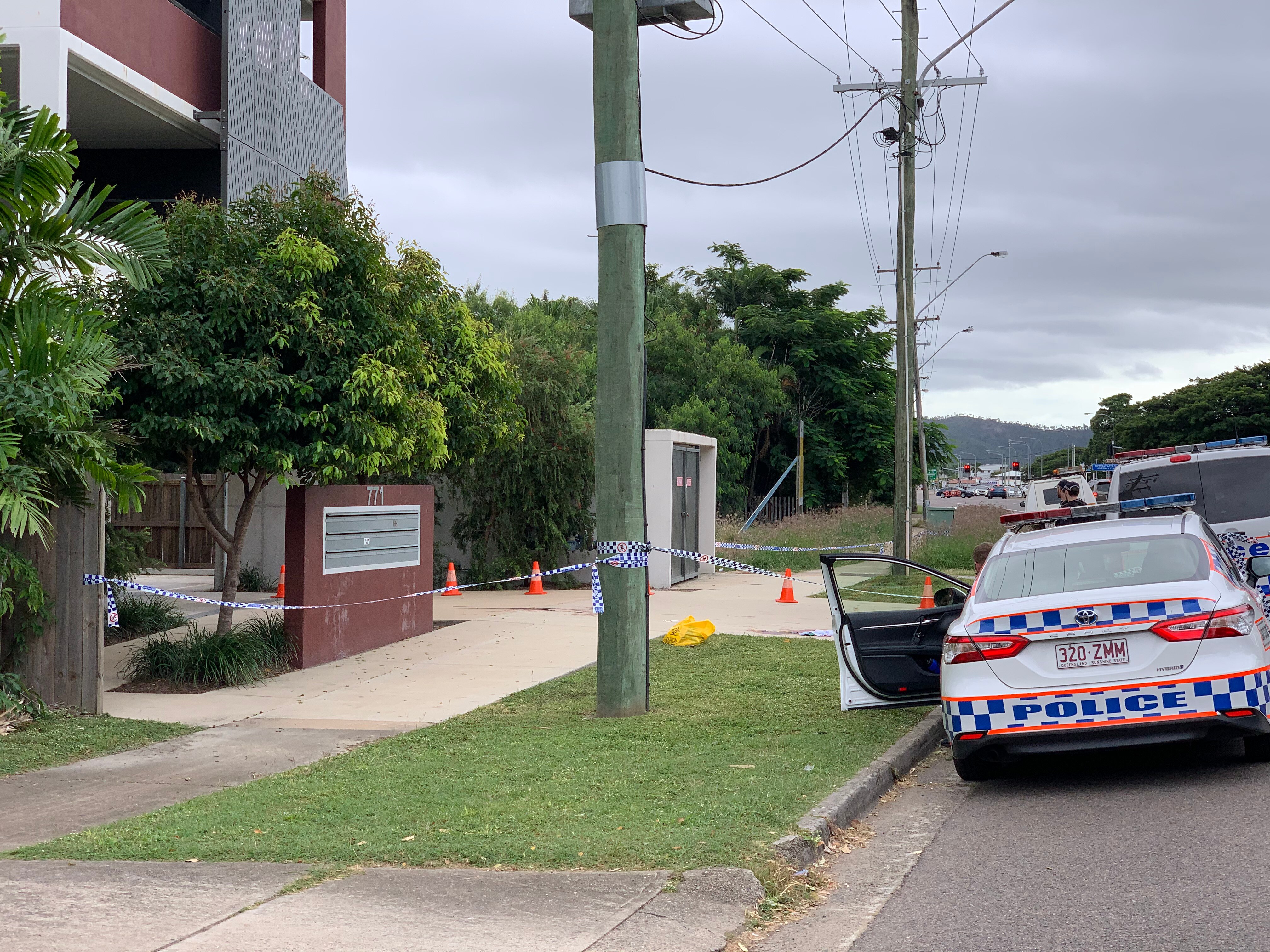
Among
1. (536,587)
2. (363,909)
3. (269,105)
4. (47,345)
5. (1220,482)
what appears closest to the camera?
(363,909)

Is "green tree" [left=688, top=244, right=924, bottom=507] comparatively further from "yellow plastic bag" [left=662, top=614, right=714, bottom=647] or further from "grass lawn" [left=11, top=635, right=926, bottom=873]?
"grass lawn" [left=11, top=635, right=926, bottom=873]

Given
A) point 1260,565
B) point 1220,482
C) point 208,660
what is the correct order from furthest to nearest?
point 1220,482 → point 208,660 → point 1260,565

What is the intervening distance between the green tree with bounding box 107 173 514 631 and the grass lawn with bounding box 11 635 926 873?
9.68 ft

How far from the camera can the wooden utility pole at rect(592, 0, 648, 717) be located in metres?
9.70

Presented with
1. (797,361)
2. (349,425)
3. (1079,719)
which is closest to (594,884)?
(1079,719)

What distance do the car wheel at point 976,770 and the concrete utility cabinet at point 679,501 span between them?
12091 mm

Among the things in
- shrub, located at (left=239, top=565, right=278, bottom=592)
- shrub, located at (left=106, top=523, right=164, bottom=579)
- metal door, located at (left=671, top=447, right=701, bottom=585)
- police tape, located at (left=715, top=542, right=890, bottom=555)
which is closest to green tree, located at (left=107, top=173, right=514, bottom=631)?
shrub, located at (left=106, top=523, right=164, bottom=579)

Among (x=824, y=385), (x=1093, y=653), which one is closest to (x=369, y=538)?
(x=1093, y=653)

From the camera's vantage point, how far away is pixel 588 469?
21.4 metres

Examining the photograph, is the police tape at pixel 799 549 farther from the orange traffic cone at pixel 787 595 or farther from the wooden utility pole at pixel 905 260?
the orange traffic cone at pixel 787 595

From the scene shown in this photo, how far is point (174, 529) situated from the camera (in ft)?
76.4

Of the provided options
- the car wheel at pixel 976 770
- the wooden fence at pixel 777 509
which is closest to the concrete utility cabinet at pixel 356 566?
the car wheel at pixel 976 770

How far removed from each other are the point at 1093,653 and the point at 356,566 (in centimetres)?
826

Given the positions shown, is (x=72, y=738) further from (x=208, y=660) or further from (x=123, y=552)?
(x=123, y=552)
